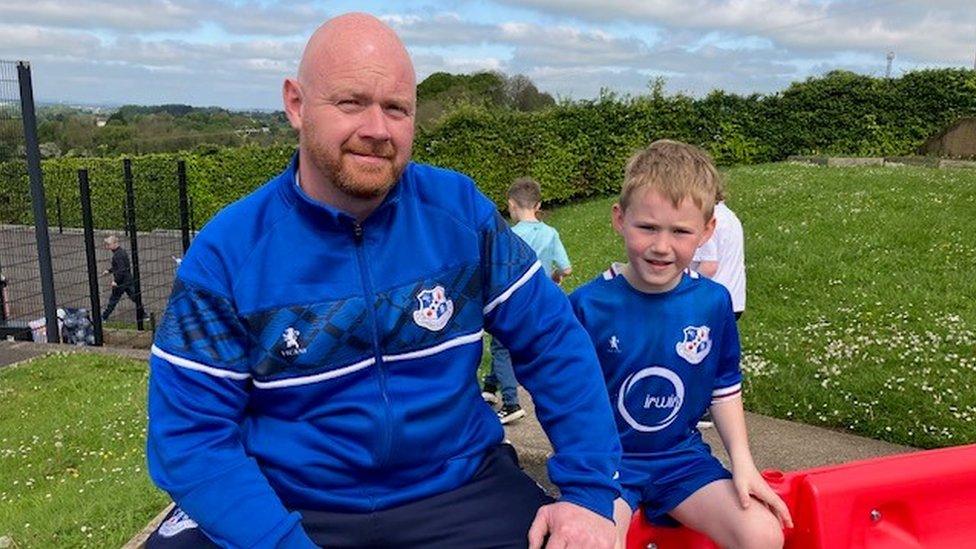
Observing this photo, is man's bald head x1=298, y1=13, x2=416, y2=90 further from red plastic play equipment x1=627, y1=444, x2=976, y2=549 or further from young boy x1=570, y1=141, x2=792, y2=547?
red plastic play equipment x1=627, y1=444, x2=976, y2=549

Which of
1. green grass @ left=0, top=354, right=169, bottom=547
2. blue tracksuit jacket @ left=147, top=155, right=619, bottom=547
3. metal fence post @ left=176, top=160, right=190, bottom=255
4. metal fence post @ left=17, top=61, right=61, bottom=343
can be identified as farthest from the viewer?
metal fence post @ left=176, top=160, right=190, bottom=255

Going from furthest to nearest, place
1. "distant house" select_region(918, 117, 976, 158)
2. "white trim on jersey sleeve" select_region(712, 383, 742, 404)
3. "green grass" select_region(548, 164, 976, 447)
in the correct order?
"distant house" select_region(918, 117, 976, 158)
"green grass" select_region(548, 164, 976, 447)
"white trim on jersey sleeve" select_region(712, 383, 742, 404)

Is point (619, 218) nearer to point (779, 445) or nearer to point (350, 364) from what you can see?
point (350, 364)

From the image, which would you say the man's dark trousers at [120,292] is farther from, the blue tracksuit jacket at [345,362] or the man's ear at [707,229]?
the blue tracksuit jacket at [345,362]

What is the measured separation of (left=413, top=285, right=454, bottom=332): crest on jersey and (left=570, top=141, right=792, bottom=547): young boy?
695 millimetres

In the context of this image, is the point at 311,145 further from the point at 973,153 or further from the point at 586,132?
the point at 586,132

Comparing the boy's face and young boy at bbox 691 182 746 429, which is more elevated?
the boy's face

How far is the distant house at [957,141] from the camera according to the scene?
1703 cm

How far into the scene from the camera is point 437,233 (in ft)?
6.35

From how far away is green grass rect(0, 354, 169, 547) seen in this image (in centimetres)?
355

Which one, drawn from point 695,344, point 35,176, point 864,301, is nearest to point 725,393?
point 695,344

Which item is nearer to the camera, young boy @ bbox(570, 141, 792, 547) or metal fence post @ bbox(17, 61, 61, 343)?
young boy @ bbox(570, 141, 792, 547)

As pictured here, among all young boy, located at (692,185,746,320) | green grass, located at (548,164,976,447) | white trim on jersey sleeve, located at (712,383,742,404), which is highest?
young boy, located at (692,185,746,320)

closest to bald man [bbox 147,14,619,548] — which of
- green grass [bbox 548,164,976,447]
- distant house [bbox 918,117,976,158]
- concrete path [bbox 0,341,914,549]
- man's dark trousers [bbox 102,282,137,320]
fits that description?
concrete path [bbox 0,341,914,549]
